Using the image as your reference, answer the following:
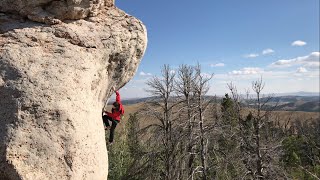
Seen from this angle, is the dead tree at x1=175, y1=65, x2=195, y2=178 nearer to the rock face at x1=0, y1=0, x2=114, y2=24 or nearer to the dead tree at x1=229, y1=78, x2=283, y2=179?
the dead tree at x1=229, y1=78, x2=283, y2=179

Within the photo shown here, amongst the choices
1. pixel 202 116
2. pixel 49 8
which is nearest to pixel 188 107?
pixel 202 116

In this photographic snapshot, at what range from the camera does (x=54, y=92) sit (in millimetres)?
6062

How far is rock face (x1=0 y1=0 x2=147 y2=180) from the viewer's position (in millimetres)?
5625

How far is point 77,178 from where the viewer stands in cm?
601

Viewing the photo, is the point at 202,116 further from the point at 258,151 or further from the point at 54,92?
the point at 54,92

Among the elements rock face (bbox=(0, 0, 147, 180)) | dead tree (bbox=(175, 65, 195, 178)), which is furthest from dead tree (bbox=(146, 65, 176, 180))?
rock face (bbox=(0, 0, 147, 180))

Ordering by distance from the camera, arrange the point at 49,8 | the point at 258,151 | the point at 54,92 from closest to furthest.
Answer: the point at 54,92
the point at 49,8
the point at 258,151

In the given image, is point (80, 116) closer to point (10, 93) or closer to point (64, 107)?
point (64, 107)

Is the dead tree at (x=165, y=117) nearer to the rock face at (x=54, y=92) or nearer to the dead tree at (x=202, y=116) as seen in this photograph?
the dead tree at (x=202, y=116)

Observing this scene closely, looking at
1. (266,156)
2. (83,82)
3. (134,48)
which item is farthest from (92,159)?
(266,156)

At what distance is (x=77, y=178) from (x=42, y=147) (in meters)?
0.82

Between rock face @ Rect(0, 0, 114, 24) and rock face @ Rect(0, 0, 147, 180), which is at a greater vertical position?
rock face @ Rect(0, 0, 114, 24)

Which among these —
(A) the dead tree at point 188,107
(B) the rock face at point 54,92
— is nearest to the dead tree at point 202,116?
(A) the dead tree at point 188,107

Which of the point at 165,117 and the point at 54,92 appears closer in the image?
the point at 54,92
